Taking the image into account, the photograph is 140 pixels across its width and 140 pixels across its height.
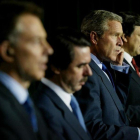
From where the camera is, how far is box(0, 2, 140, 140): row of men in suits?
1.37m

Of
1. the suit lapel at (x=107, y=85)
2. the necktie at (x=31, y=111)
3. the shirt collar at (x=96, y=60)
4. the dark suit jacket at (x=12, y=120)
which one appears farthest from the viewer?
the shirt collar at (x=96, y=60)

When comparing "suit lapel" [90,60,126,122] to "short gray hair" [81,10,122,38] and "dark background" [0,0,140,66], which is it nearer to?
"short gray hair" [81,10,122,38]

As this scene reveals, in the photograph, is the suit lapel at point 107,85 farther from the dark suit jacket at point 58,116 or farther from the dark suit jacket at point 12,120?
the dark suit jacket at point 12,120

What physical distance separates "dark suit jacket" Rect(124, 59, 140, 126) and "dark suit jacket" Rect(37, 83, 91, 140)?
963 mm

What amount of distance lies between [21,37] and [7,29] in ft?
0.18

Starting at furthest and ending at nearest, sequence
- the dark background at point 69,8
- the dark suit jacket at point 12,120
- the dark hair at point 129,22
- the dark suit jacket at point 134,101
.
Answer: the dark background at point 69,8 → the dark hair at point 129,22 → the dark suit jacket at point 134,101 → the dark suit jacket at point 12,120

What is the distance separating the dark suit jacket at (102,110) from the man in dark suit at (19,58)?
784mm

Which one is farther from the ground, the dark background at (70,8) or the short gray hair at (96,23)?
the short gray hair at (96,23)

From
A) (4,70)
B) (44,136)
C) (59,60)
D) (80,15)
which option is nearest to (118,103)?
(59,60)

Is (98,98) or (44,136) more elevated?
(44,136)

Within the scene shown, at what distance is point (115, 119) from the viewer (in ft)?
7.77

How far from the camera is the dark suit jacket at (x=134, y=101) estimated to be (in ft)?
9.01

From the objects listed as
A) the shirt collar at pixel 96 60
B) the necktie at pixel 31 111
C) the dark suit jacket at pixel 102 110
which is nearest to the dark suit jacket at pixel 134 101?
the dark suit jacket at pixel 102 110

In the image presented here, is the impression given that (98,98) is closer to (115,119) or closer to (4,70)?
(115,119)
